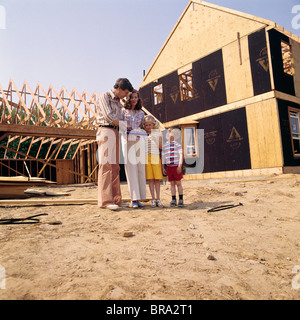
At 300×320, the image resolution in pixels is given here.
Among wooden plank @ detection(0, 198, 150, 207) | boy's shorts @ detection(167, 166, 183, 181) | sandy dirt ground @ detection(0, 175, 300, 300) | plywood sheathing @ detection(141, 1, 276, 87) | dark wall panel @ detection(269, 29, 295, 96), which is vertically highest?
plywood sheathing @ detection(141, 1, 276, 87)

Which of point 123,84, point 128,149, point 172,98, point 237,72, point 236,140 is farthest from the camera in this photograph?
point 172,98

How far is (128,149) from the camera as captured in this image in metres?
4.23

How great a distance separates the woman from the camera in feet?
13.9

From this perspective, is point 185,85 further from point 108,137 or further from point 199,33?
point 108,137

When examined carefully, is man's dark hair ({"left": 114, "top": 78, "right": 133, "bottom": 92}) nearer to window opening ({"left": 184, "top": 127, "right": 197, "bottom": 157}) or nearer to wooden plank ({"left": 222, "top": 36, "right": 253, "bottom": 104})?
wooden plank ({"left": 222, "top": 36, "right": 253, "bottom": 104})

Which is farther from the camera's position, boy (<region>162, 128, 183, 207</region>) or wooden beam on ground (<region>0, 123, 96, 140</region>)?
wooden beam on ground (<region>0, 123, 96, 140</region>)

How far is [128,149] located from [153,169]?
1.98 ft

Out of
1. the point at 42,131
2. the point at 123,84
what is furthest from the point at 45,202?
the point at 42,131

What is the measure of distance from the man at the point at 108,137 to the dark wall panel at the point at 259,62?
7.30 m

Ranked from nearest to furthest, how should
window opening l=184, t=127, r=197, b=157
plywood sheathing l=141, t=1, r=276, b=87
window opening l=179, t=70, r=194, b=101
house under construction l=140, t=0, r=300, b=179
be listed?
house under construction l=140, t=0, r=300, b=179 → plywood sheathing l=141, t=1, r=276, b=87 → window opening l=184, t=127, r=197, b=157 → window opening l=179, t=70, r=194, b=101

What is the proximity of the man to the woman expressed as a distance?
190 millimetres

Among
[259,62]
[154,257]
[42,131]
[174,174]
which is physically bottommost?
[154,257]

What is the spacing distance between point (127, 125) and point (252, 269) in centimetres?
301

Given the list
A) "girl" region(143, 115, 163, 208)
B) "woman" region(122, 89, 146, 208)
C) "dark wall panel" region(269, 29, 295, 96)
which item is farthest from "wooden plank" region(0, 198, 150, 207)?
"dark wall panel" region(269, 29, 295, 96)
